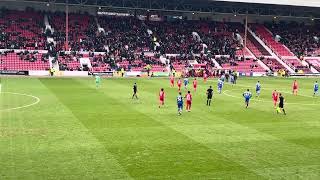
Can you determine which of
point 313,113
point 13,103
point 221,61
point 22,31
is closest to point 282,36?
point 221,61

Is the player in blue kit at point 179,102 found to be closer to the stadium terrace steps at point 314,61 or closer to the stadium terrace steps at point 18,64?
the stadium terrace steps at point 18,64

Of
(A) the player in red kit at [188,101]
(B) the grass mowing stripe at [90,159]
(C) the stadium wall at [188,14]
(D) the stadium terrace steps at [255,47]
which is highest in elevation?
(C) the stadium wall at [188,14]

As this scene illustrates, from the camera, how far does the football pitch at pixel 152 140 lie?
1453cm

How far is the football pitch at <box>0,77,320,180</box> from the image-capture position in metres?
14.5

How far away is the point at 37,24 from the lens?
2768 inches

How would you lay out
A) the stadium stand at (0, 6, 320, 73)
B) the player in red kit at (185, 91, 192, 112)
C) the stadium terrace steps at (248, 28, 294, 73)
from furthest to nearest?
the stadium terrace steps at (248, 28, 294, 73) < the stadium stand at (0, 6, 320, 73) < the player in red kit at (185, 91, 192, 112)

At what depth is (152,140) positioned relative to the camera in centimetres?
1902

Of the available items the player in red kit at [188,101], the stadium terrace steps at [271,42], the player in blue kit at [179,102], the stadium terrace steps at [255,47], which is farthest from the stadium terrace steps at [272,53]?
the player in blue kit at [179,102]

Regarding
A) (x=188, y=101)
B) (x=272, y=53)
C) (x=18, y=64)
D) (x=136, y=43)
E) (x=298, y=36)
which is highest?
(x=298, y=36)

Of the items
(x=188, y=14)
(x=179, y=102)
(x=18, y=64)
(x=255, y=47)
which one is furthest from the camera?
(x=188, y=14)

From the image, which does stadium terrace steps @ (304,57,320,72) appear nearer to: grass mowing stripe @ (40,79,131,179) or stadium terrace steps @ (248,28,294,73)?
stadium terrace steps @ (248,28,294,73)

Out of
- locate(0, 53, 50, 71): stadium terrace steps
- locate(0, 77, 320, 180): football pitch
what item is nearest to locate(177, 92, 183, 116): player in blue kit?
locate(0, 77, 320, 180): football pitch

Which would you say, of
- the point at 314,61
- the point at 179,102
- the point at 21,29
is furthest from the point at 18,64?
the point at 314,61

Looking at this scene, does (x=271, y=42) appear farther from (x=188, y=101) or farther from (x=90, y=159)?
(x=90, y=159)
